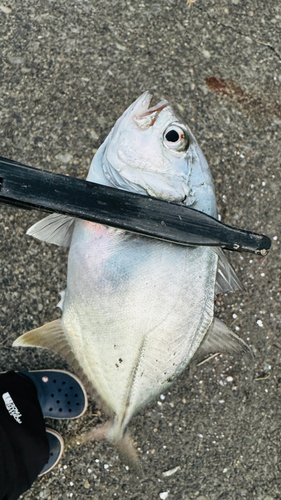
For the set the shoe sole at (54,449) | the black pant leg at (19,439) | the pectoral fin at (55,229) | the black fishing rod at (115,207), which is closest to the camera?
the black fishing rod at (115,207)

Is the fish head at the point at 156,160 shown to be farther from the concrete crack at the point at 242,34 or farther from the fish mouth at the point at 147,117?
the concrete crack at the point at 242,34

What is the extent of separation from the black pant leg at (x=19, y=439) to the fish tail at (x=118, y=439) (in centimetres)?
27

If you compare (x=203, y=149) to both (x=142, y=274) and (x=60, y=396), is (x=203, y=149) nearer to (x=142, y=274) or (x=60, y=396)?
(x=142, y=274)

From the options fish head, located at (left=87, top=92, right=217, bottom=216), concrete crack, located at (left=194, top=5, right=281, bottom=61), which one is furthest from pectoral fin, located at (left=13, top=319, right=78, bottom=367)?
concrete crack, located at (left=194, top=5, right=281, bottom=61)

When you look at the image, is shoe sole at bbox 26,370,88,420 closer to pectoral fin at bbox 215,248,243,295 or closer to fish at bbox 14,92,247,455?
fish at bbox 14,92,247,455

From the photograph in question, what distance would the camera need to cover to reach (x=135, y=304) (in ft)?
5.26

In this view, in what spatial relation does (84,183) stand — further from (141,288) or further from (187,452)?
(187,452)

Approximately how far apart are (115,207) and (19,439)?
59.4 inches

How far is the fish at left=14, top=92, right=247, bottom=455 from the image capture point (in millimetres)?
1610

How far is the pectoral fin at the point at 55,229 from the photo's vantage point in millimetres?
1740

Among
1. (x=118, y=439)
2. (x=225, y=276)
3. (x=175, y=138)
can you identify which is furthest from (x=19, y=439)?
(x=175, y=138)

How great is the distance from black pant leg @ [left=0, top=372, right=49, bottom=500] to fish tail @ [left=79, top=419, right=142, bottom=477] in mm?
267

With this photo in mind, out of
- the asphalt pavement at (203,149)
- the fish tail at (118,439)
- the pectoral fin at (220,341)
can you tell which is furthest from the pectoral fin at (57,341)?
the pectoral fin at (220,341)

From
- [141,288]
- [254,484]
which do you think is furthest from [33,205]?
[254,484]
